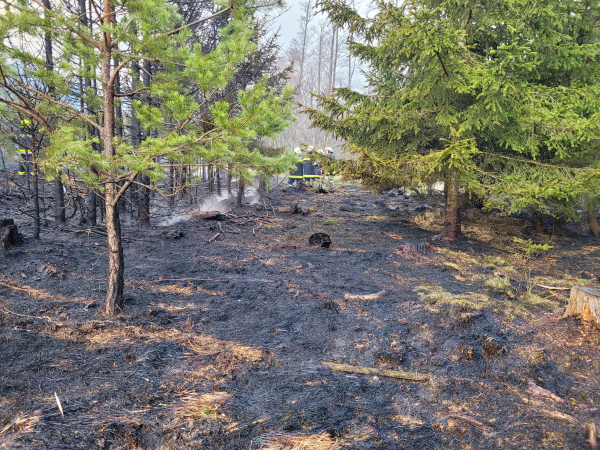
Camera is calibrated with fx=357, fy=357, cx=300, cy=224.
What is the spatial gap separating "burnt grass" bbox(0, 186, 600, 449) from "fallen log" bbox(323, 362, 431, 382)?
7cm

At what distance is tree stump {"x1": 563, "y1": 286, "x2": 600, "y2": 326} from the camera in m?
4.39

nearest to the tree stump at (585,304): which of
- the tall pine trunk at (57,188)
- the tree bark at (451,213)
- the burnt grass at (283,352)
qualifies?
the burnt grass at (283,352)

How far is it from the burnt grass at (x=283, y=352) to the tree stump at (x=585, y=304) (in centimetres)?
14

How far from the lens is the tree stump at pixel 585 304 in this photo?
4.39 m

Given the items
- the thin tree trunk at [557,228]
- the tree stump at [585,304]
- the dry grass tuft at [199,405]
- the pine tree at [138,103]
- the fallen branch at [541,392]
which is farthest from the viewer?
the thin tree trunk at [557,228]

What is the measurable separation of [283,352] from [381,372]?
103cm

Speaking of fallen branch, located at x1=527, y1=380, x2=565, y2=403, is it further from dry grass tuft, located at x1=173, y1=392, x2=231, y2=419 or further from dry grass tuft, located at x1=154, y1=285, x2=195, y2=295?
dry grass tuft, located at x1=154, y1=285, x2=195, y2=295

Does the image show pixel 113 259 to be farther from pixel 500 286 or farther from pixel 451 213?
pixel 451 213

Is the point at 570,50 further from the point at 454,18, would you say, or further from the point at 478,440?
the point at 478,440

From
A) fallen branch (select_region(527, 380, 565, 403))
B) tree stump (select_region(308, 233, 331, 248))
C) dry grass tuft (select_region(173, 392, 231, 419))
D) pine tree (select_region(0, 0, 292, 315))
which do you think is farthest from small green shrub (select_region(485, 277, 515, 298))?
dry grass tuft (select_region(173, 392, 231, 419))

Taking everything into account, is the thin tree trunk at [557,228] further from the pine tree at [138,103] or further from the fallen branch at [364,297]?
the pine tree at [138,103]

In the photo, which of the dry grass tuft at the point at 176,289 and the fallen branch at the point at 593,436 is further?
the dry grass tuft at the point at 176,289

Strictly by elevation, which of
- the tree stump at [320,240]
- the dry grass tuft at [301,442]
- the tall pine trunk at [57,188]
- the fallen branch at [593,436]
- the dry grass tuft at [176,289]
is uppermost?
the tall pine trunk at [57,188]

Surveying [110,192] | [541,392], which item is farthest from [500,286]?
[110,192]
